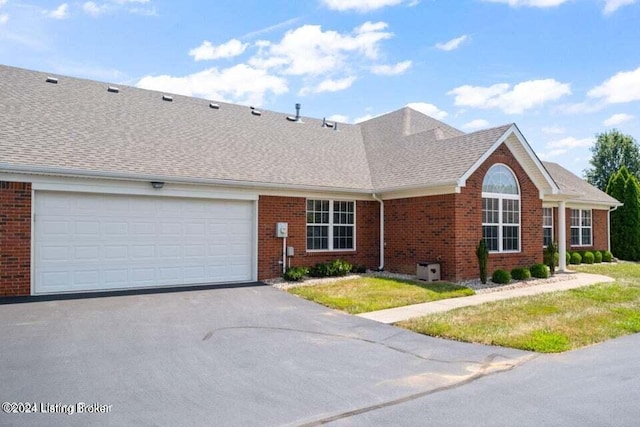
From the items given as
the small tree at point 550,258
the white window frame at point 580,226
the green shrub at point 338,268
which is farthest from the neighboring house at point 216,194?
the white window frame at point 580,226

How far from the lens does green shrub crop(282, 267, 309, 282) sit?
13569 millimetres

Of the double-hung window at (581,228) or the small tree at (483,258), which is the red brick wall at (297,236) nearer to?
the small tree at (483,258)

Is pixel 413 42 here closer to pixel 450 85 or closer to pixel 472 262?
pixel 450 85

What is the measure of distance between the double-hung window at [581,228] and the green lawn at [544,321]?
35.1ft

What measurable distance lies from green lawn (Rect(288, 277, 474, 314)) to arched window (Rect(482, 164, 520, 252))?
9.54ft

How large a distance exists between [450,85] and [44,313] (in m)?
14.3

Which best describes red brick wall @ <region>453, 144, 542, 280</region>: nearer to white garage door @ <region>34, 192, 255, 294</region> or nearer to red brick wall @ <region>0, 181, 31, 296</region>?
white garage door @ <region>34, 192, 255, 294</region>

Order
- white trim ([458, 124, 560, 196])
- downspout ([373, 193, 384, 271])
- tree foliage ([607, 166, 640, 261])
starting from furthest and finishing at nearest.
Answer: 1. tree foliage ([607, 166, 640, 261])
2. downspout ([373, 193, 384, 271])
3. white trim ([458, 124, 560, 196])

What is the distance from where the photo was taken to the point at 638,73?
19.4m

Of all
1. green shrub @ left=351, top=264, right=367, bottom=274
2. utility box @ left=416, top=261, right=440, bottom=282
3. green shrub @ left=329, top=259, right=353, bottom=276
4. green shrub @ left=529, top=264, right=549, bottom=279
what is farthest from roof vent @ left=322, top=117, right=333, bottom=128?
green shrub @ left=529, top=264, right=549, bottom=279

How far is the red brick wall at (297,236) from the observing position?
1381cm

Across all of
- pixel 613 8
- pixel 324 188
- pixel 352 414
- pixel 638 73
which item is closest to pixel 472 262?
pixel 324 188

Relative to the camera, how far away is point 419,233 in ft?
48.0

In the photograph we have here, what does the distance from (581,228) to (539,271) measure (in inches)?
358
